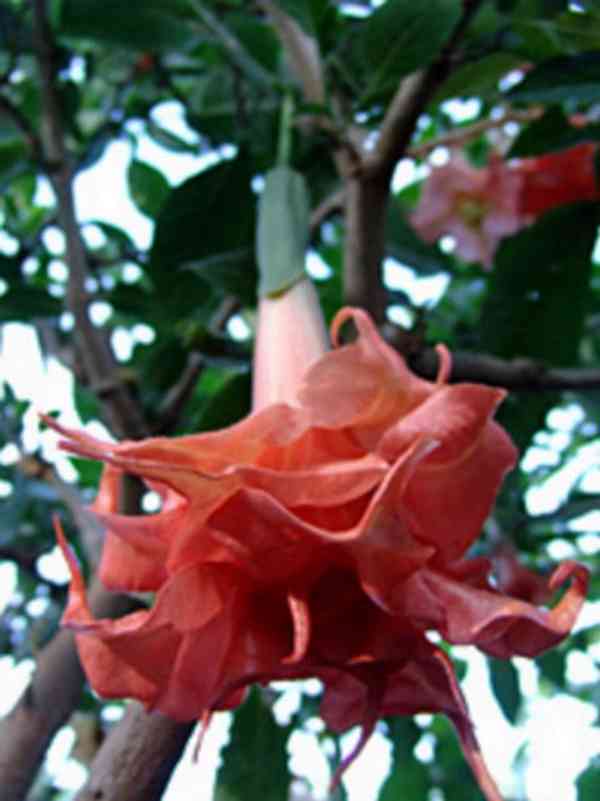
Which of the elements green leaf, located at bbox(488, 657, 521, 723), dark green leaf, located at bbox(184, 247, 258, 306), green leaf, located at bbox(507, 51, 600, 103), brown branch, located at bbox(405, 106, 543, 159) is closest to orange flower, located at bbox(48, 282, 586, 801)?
dark green leaf, located at bbox(184, 247, 258, 306)

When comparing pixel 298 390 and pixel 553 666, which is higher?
pixel 298 390

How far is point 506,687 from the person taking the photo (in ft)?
4.22

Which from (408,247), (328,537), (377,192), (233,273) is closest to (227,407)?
(233,273)

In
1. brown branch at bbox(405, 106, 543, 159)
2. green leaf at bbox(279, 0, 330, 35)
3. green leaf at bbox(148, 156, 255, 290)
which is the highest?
green leaf at bbox(279, 0, 330, 35)

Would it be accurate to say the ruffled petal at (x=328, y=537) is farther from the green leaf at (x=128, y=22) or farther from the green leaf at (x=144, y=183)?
the green leaf at (x=144, y=183)

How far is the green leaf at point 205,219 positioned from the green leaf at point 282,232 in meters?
0.23

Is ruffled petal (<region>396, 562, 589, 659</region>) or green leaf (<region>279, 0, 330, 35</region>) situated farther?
green leaf (<region>279, 0, 330, 35</region>)

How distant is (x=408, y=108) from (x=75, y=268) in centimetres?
37

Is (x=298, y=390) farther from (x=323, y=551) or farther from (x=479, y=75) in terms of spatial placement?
(x=479, y=75)

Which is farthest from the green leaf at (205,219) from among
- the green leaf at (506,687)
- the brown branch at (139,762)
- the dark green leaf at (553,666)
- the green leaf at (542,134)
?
the dark green leaf at (553,666)

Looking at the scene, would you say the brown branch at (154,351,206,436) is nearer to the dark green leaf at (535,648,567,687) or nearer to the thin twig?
the thin twig

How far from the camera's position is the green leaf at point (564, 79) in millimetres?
822

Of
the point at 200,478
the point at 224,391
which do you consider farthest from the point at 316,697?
the point at 200,478

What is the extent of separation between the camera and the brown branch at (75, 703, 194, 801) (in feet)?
1.74
